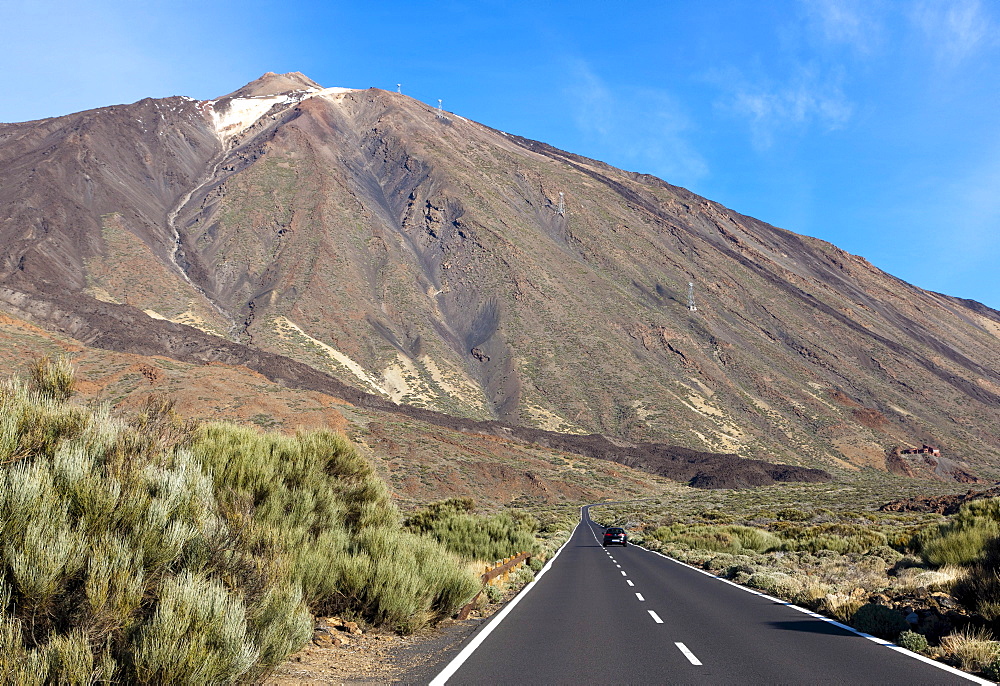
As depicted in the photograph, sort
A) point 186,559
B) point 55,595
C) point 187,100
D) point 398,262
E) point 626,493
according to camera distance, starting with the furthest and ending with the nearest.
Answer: point 187,100 → point 398,262 → point 626,493 → point 186,559 → point 55,595

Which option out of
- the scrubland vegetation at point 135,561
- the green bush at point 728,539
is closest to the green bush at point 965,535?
the green bush at point 728,539

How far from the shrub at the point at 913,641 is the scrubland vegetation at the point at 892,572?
14 millimetres

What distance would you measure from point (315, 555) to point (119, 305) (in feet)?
287

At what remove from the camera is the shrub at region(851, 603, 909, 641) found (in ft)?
32.7

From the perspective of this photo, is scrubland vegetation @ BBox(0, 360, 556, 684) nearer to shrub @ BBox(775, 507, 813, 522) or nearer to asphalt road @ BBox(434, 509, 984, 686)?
asphalt road @ BBox(434, 509, 984, 686)

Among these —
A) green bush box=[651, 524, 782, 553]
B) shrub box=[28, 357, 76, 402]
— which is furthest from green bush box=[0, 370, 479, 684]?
green bush box=[651, 524, 782, 553]

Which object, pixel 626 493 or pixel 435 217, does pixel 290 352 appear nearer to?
pixel 626 493

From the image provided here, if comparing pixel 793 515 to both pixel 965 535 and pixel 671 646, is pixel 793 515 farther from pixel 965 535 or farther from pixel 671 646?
pixel 671 646

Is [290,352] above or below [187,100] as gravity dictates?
below

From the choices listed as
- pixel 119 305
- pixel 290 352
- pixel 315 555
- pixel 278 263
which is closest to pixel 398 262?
pixel 278 263

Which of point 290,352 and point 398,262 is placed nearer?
point 290,352

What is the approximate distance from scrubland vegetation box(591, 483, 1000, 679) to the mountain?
2266 inches

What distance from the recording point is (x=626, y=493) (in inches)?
3029

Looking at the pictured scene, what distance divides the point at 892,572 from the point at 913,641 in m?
9.55
